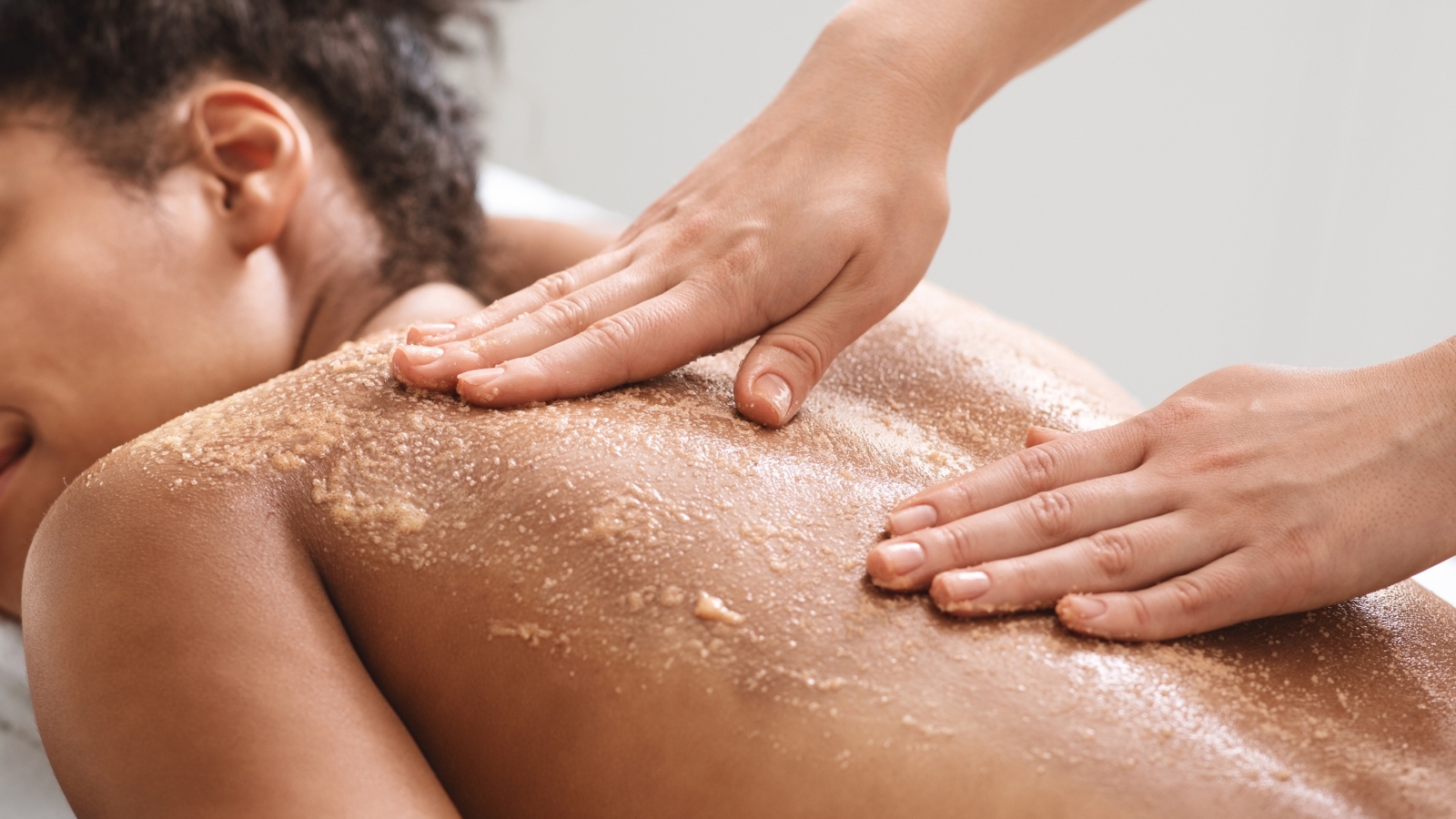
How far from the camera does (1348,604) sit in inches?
32.1

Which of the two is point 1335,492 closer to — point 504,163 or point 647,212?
point 647,212

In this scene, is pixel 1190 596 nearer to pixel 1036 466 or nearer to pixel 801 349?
pixel 1036 466

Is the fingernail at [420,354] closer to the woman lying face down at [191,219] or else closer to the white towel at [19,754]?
the woman lying face down at [191,219]

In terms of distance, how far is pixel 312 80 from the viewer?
1.37 metres

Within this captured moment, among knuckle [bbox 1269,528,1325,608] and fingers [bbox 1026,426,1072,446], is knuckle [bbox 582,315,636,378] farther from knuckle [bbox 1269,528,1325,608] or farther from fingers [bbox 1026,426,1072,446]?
knuckle [bbox 1269,528,1325,608]

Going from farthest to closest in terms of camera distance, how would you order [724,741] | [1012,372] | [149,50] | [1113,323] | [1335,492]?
[1113,323] < [149,50] < [1012,372] < [1335,492] < [724,741]

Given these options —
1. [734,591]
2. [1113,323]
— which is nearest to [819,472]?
[734,591]

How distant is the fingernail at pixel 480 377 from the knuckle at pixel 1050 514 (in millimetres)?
→ 403

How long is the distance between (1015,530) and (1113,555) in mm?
67

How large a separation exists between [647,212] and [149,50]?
2.07 ft

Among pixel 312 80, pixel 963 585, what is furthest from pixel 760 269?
pixel 312 80

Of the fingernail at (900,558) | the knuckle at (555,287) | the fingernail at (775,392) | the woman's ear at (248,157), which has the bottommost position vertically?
the woman's ear at (248,157)

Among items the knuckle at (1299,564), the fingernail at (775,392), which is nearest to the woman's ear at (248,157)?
the fingernail at (775,392)

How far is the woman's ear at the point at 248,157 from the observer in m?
1.21
